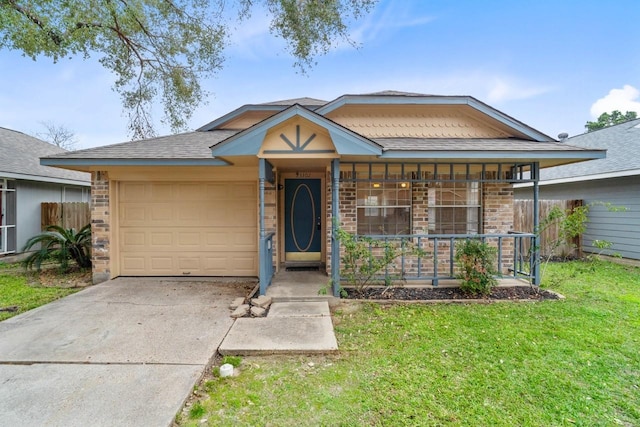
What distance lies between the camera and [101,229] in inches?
263

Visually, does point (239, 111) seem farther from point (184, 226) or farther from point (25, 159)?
point (25, 159)

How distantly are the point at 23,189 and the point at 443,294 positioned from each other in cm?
1321

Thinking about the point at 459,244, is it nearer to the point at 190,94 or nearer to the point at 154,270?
the point at 154,270

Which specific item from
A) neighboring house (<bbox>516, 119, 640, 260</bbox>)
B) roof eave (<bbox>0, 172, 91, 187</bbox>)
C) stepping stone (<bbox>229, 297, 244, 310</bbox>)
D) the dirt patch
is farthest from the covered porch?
roof eave (<bbox>0, 172, 91, 187</bbox>)

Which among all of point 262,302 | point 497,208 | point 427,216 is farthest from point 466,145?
point 262,302

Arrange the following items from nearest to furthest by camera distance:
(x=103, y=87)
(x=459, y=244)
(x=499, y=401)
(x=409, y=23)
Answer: (x=499, y=401) → (x=459, y=244) → (x=103, y=87) → (x=409, y=23)

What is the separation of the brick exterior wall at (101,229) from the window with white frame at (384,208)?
560 centimetres

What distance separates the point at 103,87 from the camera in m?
9.73

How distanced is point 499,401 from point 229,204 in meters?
5.97

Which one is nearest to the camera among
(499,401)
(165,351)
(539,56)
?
(499,401)

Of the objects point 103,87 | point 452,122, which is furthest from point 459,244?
point 103,87

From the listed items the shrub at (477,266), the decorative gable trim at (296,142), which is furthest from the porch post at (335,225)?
the shrub at (477,266)

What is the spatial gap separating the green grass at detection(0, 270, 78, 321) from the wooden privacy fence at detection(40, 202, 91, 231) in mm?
3923

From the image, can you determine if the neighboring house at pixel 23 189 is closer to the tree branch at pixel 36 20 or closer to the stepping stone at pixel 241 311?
the tree branch at pixel 36 20
